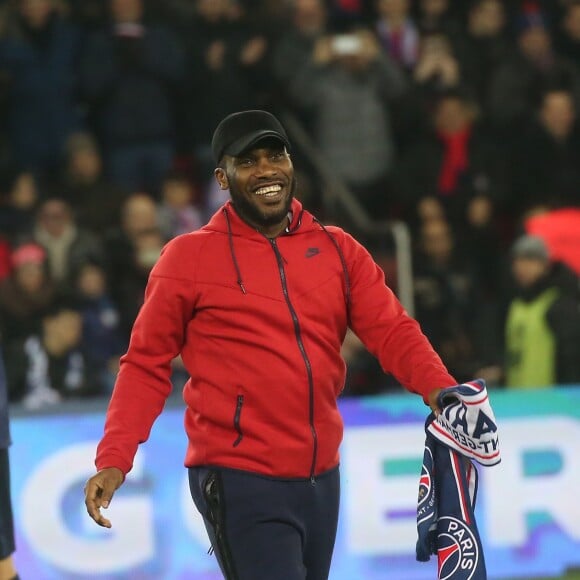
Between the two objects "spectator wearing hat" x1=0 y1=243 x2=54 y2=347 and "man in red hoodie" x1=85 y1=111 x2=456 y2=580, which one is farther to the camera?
"spectator wearing hat" x1=0 y1=243 x2=54 y2=347

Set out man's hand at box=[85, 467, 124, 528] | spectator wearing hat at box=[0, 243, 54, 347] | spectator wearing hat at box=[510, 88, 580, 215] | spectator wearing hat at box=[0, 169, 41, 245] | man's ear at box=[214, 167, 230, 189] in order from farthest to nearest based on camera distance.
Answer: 1. spectator wearing hat at box=[510, 88, 580, 215]
2. spectator wearing hat at box=[0, 169, 41, 245]
3. spectator wearing hat at box=[0, 243, 54, 347]
4. man's ear at box=[214, 167, 230, 189]
5. man's hand at box=[85, 467, 124, 528]

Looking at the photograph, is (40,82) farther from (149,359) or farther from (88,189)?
(149,359)

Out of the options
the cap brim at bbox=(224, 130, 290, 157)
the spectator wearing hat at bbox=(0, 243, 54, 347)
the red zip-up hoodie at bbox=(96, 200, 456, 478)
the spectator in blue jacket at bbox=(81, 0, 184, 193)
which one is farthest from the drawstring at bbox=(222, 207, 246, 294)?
the spectator in blue jacket at bbox=(81, 0, 184, 193)

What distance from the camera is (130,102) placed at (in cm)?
1100

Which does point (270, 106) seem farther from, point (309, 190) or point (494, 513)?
point (494, 513)

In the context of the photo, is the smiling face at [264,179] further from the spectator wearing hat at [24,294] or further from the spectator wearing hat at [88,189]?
the spectator wearing hat at [88,189]

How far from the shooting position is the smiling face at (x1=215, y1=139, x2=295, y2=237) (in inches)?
177

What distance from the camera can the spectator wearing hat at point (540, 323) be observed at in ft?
30.5

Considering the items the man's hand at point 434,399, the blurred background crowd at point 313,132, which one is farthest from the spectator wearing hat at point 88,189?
the man's hand at point 434,399

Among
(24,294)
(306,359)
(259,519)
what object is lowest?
(24,294)

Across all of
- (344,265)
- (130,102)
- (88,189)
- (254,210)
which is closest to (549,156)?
(130,102)

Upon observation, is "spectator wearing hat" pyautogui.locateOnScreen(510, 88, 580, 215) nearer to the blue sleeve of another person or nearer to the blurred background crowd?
the blurred background crowd

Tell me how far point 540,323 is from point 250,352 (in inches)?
205

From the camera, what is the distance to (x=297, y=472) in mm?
4512
